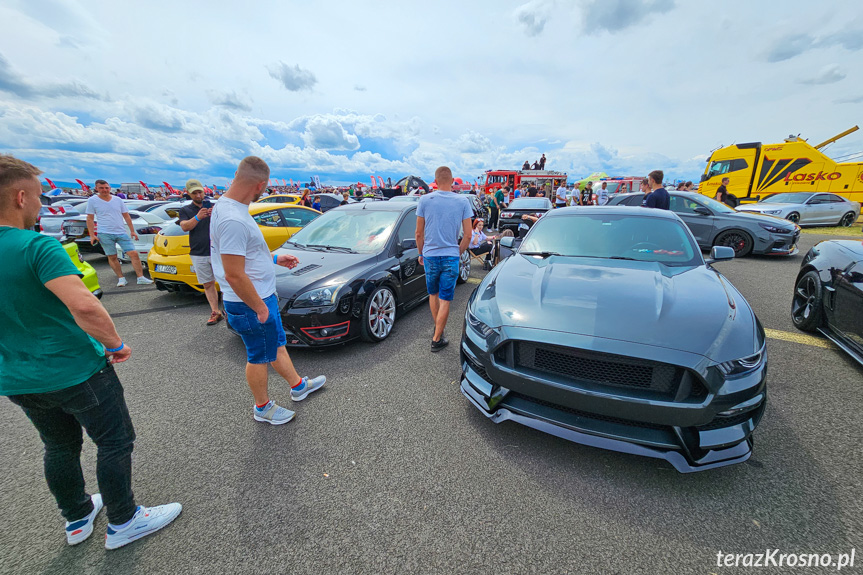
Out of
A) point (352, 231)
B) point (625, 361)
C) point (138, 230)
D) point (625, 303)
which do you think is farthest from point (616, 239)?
point (138, 230)

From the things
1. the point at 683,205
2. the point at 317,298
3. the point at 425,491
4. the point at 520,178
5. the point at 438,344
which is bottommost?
the point at 425,491

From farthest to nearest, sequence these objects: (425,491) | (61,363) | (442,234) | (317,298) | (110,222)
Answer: (110,222)
(442,234)
(317,298)
(425,491)
(61,363)

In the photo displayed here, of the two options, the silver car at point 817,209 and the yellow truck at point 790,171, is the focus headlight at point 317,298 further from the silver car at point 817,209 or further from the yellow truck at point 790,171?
the yellow truck at point 790,171

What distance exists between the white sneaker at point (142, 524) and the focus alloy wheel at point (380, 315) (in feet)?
6.73

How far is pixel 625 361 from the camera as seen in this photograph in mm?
1792

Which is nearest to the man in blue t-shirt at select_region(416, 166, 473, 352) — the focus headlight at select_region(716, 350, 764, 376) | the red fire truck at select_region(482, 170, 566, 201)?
the focus headlight at select_region(716, 350, 764, 376)

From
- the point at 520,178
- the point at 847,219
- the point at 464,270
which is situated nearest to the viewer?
the point at 464,270

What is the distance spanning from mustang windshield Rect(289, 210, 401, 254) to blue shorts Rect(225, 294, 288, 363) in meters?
1.78

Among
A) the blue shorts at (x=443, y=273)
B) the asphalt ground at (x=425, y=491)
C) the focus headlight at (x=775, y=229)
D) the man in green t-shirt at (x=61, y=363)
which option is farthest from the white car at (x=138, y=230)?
the focus headlight at (x=775, y=229)

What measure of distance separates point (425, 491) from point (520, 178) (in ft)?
105

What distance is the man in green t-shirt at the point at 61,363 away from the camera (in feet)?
4.30

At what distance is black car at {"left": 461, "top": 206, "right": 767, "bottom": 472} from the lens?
1728mm

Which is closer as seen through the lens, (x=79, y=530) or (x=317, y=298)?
(x=79, y=530)

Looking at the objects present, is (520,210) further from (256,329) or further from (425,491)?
(425,491)
